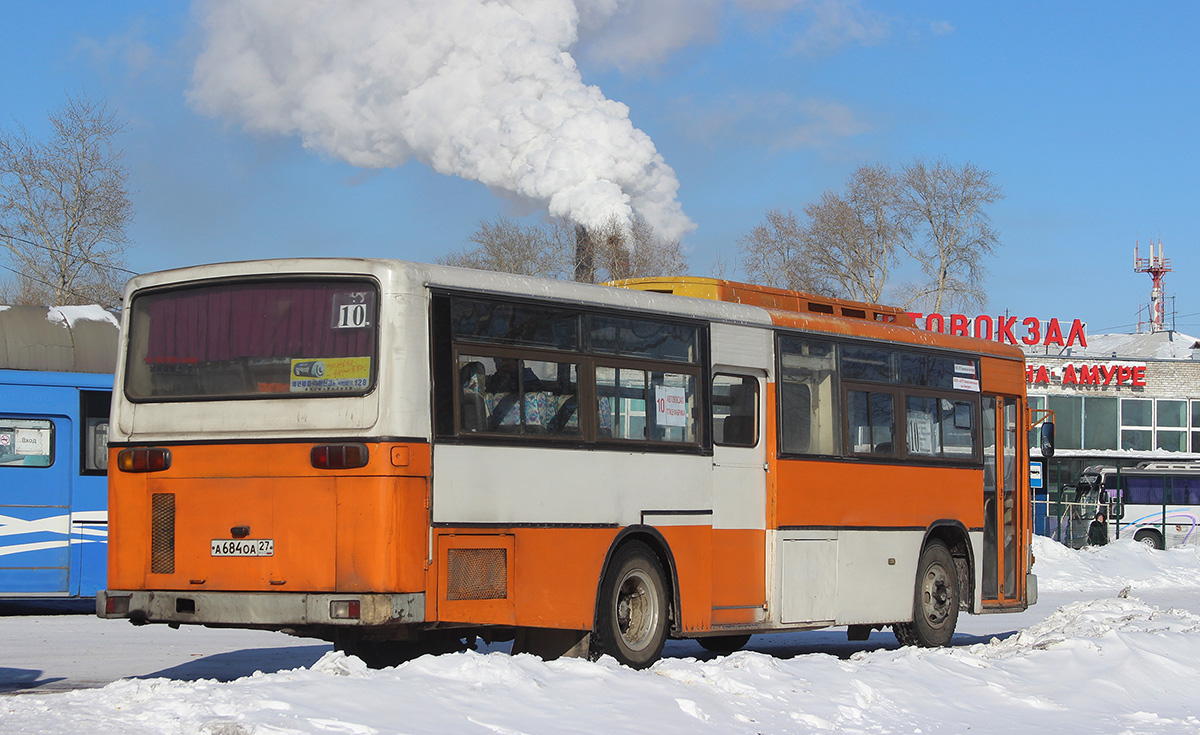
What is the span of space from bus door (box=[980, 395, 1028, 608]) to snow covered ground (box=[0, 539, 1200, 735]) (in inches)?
28.8

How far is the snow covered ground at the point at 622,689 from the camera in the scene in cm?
705

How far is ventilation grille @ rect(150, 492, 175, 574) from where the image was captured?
9273 mm

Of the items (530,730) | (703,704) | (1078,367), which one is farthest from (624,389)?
(1078,367)

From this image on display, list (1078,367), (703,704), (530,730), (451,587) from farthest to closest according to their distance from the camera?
1. (1078,367)
2. (451,587)
3. (703,704)
4. (530,730)

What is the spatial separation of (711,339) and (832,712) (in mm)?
3537

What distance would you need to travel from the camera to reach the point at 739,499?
1148cm

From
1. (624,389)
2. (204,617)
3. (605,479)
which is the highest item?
(624,389)

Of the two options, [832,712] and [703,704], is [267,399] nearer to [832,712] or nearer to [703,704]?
[703,704]

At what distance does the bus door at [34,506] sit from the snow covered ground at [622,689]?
154 cm

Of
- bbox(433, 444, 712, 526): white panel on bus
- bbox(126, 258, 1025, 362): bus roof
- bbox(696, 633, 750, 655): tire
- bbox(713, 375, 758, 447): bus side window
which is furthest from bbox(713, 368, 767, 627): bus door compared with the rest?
bbox(696, 633, 750, 655): tire

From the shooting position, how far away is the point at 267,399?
29.7 feet

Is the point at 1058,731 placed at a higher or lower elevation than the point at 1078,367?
lower

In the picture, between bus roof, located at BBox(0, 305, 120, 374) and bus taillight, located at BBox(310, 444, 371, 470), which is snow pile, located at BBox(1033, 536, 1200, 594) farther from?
bus taillight, located at BBox(310, 444, 371, 470)

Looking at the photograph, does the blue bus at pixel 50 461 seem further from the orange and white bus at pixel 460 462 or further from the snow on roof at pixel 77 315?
the orange and white bus at pixel 460 462
